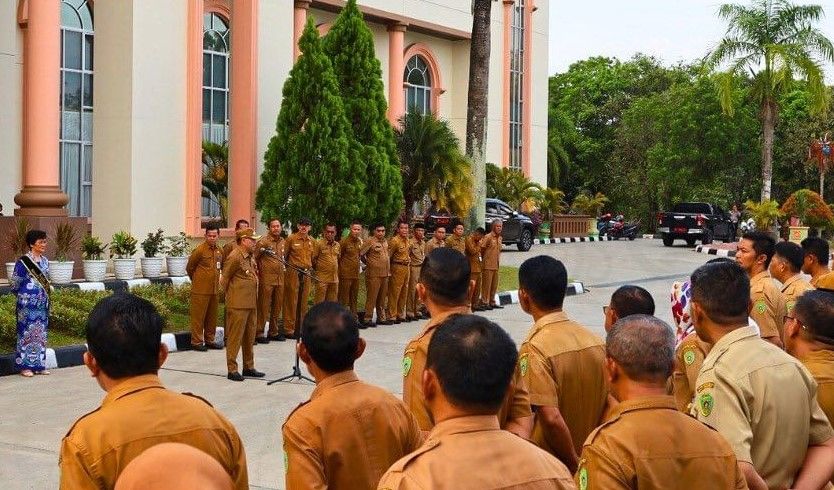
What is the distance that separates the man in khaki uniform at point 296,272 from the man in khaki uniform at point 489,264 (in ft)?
15.3

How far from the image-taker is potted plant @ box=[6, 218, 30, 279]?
17.0m

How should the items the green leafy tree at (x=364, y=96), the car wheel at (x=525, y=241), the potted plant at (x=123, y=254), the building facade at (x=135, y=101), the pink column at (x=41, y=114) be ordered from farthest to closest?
1. the car wheel at (x=525, y=241)
2. the green leafy tree at (x=364, y=96)
3. the potted plant at (x=123, y=254)
4. the building facade at (x=135, y=101)
5. the pink column at (x=41, y=114)

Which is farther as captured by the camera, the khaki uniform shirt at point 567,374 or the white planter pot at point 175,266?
the white planter pot at point 175,266

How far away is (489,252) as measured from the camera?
20.1 metres

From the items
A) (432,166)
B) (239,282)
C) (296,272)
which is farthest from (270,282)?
(432,166)

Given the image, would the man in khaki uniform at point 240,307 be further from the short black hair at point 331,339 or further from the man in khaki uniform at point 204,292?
the short black hair at point 331,339

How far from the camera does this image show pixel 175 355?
14078 mm

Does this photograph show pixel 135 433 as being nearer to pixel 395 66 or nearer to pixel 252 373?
pixel 252 373

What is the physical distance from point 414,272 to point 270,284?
12.4 feet

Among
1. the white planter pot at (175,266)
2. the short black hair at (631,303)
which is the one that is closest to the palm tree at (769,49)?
the white planter pot at (175,266)

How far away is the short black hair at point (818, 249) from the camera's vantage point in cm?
903

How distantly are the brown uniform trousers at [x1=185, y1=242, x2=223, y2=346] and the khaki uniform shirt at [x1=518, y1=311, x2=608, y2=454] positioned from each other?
33.8 ft

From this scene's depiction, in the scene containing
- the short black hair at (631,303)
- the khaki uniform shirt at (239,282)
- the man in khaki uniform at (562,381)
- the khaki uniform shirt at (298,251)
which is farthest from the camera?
the khaki uniform shirt at (298,251)

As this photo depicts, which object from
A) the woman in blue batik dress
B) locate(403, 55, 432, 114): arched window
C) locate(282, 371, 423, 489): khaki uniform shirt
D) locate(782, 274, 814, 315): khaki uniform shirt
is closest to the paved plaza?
the woman in blue batik dress
